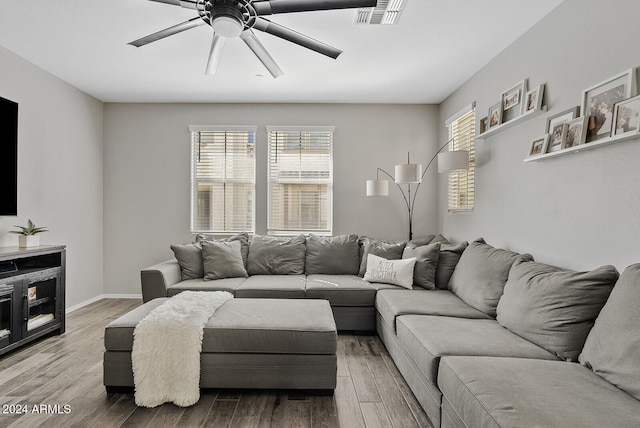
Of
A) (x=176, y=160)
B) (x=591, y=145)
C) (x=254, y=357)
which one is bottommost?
(x=254, y=357)

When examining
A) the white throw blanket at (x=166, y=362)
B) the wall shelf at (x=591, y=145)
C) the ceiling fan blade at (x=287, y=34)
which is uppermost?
the ceiling fan blade at (x=287, y=34)

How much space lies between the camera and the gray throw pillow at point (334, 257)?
13.7ft

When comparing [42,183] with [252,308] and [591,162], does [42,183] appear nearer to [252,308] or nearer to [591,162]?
[252,308]

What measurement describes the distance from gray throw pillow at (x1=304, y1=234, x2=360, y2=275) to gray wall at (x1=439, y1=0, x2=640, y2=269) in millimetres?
1464

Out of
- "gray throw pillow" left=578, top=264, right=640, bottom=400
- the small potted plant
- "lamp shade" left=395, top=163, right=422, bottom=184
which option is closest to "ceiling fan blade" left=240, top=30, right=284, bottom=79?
"lamp shade" left=395, top=163, right=422, bottom=184

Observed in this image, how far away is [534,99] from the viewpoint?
2.66 m

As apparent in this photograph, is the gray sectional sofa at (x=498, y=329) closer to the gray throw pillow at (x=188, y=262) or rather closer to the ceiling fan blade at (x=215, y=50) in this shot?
the gray throw pillow at (x=188, y=262)

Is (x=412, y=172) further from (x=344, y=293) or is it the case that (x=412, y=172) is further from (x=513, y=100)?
(x=344, y=293)

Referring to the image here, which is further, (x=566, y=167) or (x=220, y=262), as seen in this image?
(x=220, y=262)

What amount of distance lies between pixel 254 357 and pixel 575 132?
255 cm

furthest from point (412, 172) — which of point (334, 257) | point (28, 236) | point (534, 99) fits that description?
point (28, 236)

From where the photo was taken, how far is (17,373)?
263 cm

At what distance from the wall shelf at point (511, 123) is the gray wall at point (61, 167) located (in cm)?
462

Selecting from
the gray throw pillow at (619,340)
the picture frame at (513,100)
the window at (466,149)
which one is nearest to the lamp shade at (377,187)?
the window at (466,149)
